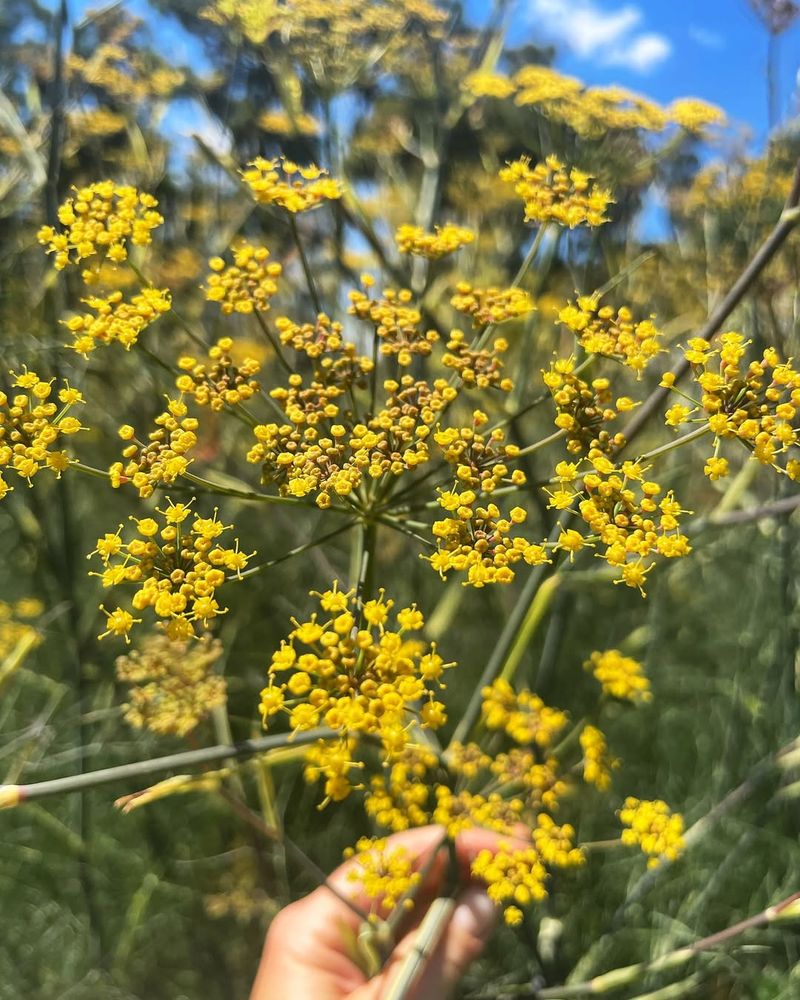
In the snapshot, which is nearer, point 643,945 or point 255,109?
point 643,945

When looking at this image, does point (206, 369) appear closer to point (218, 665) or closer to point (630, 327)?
point (630, 327)

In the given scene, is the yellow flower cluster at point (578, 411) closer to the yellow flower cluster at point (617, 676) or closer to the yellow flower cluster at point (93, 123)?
the yellow flower cluster at point (617, 676)

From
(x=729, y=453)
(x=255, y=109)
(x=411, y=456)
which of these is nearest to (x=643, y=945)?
(x=411, y=456)

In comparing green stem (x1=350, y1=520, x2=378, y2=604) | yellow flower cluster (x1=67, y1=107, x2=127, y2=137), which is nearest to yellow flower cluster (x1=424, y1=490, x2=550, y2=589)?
green stem (x1=350, y1=520, x2=378, y2=604)

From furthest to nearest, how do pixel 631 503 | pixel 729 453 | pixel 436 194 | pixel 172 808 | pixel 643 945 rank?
pixel 729 453 < pixel 172 808 < pixel 436 194 < pixel 643 945 < pixel 631 503

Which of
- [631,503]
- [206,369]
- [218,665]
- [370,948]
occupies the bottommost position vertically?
[370,948]

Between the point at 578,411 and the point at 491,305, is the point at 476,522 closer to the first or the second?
the point at 578,411

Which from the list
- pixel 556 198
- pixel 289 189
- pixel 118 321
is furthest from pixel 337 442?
pixel 556 198

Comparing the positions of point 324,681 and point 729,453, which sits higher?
point 729,453
